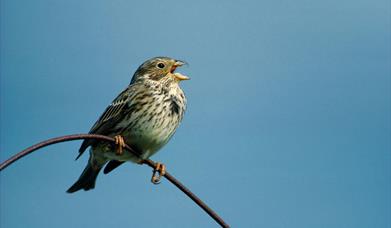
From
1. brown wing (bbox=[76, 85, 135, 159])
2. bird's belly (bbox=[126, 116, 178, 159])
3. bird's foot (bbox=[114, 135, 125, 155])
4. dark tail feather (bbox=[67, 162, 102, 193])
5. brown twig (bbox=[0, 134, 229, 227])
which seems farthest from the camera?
dark tail feather (bbox=[67, 162, 102, 193])

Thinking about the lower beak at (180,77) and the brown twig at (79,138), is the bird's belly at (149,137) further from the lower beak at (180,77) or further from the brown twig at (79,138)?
the brown twig at (79,138)

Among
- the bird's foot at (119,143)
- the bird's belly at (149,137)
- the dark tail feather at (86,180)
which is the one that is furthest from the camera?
the dark tail feather at (86,180)

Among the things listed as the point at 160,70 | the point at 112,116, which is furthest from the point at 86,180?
the point at 160,70

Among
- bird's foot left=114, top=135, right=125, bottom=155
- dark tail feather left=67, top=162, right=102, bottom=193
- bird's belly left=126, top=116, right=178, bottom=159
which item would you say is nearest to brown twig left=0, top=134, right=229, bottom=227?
bird's foot left=114, top=135, right=125, bottom=155

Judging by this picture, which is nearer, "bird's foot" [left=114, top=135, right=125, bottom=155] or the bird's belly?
"bird's foot" [left=114, top=135, right=125, bottom=155]

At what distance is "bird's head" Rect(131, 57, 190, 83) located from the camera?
9.56 meters

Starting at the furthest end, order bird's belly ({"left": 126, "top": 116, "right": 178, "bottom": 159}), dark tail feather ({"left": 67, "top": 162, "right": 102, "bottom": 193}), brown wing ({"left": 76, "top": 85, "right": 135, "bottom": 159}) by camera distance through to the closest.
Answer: dark tail feather ({"left": 67, "top": 162, "right": 102, "bottom": 193}), brown wing ({"left": 76, "top": 85, "right": 135, "bottom": 159}), bird's belly ({"left": 126, "top": 116, "right": 178, "bottom": 159})

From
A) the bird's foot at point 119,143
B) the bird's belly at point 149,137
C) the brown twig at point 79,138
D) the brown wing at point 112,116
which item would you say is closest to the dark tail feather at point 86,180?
the brown wing at point 112,116

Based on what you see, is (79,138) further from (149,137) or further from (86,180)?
(86,180)

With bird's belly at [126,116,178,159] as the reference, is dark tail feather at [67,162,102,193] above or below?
below

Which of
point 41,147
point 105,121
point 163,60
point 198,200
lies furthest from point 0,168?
point 163,60

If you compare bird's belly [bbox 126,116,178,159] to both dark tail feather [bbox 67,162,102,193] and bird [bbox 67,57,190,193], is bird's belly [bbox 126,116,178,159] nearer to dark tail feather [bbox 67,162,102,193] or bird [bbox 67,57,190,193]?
bird [bbox 67,57,190,193]

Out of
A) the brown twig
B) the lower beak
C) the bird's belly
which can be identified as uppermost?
the lower beak

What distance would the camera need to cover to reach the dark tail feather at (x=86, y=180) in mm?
9492
